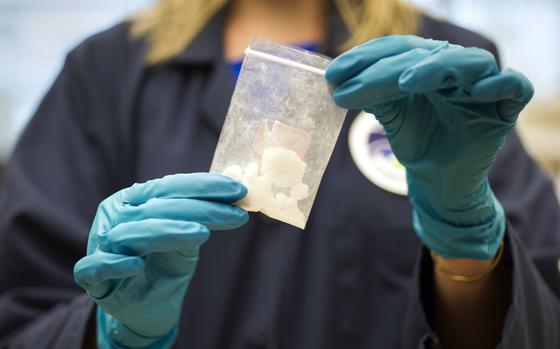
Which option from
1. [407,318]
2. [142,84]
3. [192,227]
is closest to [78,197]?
[142,84]

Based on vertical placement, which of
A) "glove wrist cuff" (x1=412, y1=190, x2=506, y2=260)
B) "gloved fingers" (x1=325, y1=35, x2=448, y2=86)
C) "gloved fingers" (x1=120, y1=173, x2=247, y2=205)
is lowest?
"gloved fingers" (x1=120, y1=173, x2=247, y2=205)

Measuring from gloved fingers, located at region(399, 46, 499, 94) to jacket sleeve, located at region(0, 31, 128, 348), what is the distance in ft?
2.08

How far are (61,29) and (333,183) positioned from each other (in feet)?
6.73

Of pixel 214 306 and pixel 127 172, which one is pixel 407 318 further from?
pixel 127 172

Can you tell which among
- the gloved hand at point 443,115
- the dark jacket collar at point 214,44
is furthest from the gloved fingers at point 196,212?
the dark jacket collar at point 214,44

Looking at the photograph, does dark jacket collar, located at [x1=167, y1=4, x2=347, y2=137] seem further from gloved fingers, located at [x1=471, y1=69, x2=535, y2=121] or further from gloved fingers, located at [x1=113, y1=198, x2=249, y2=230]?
gloved fingers, located at [x1=471, y1=69, x2=535, y2=121]

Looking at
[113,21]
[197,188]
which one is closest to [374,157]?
[197,188]

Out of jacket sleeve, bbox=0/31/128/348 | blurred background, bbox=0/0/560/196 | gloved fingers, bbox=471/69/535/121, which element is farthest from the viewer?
blurred background, bbox=0/0/560/196

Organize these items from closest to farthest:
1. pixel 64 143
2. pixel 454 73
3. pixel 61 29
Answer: pixel 454 73, pixel 64 143, pixel 61 29

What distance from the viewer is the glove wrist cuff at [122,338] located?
948 mm

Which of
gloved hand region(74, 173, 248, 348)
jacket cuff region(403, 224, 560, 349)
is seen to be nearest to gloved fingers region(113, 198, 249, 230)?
gloved hand region(74, 173, 248, 348)

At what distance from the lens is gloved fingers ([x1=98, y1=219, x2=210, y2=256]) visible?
80 centimetres

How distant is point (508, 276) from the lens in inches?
37.9

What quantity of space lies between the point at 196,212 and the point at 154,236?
6 centimetres
